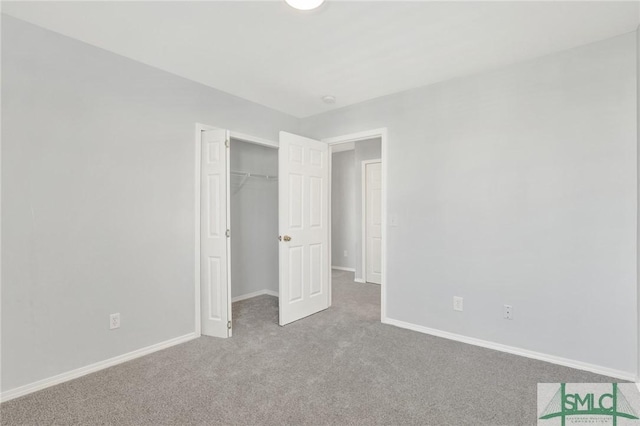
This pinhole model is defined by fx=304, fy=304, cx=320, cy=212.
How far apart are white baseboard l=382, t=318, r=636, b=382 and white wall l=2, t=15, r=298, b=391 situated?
88.5 inches

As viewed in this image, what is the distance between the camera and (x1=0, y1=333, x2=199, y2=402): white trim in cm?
200

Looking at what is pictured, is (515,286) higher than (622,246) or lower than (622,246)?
lower

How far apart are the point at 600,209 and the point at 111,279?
151 inches

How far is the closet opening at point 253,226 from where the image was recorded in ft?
13.7

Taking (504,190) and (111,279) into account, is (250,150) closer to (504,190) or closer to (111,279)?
(111,279)

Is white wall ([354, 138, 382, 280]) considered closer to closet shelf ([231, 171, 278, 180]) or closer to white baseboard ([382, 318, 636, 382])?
closet shelf ([231, 171, 278, 180])

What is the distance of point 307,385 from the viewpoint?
213cm

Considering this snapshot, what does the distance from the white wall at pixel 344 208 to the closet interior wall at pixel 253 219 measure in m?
2.19

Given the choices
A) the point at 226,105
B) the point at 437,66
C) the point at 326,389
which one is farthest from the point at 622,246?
the point at 226,105

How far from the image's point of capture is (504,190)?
2676mm

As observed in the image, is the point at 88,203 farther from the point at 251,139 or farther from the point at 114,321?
the point at 251,139

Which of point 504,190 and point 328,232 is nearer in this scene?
point 504,190

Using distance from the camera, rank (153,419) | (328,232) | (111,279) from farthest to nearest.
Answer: (328,232) → (111,279) → (153,419)

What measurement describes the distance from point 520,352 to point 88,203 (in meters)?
3.69
